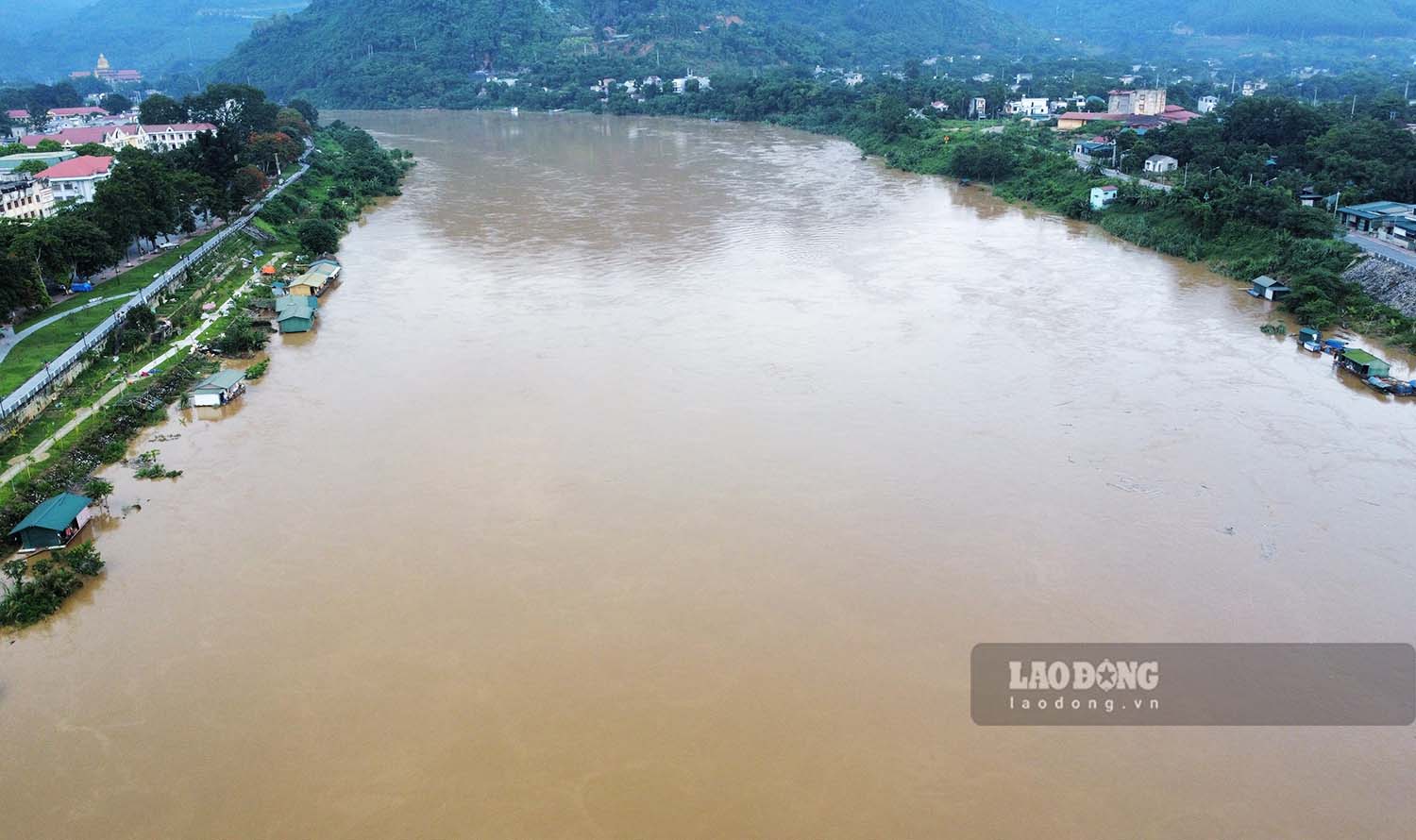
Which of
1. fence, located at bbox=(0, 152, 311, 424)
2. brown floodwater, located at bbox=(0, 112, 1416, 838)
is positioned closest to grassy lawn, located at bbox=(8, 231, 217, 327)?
fence, located at bbox=(0, 152, 311, 424)

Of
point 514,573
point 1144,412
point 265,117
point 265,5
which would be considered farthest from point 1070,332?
point 265,5

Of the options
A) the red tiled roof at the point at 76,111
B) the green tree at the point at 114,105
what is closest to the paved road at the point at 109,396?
the red tiled roof at the point at 76,111

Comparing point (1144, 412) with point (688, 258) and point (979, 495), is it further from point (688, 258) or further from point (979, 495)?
point (688, 258)

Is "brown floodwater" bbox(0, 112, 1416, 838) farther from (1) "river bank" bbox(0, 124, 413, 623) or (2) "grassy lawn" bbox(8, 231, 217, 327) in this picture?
(2) "grassy lawn" bbox(8, 231, 217, 327)

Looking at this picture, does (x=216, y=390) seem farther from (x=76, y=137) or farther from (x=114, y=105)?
(x=114, y=105)

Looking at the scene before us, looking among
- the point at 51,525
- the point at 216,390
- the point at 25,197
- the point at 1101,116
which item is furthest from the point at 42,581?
the point at 1101,116

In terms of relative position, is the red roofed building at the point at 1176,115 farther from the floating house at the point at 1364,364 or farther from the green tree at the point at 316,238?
the green tree at the point at 316,238
